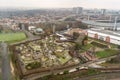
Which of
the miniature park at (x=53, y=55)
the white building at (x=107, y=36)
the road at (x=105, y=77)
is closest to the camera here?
the road at (x=105, y=77)

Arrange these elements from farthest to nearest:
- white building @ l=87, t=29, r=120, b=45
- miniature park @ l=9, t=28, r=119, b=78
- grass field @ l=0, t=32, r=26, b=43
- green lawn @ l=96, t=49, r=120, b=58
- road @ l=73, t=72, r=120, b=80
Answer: grass field @ l=0, t=32, r=26, b=43 → white building @ l=87, t=29, r=120, b=45 → green lawn @ l=96, t=49, r=120, b=58 → miniature park @ l=9, t=28, r=119, b=78 → road @ l=73, t=72, r=120, b=80

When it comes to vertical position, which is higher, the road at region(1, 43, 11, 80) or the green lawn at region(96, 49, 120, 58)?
the road at region(1, 43, 11, 80)

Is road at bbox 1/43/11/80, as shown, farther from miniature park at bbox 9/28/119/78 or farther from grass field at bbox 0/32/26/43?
grass field at bbox 0/32/26/43

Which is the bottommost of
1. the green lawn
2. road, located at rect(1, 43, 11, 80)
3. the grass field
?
the green lawn

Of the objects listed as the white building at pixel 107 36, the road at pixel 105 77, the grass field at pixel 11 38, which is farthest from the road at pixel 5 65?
the white building at pixel 107 36

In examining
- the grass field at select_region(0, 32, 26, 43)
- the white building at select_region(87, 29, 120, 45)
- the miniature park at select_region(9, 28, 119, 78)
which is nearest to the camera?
the miniature park at select_region(9, 28, 119, 78)

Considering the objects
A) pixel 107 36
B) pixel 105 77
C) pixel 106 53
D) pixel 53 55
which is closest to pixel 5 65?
pixel 53 55

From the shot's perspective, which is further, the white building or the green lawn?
the white building

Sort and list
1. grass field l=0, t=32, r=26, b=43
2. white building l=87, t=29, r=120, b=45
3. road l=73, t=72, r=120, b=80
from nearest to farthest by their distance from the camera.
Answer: road l=73, t=72, r=120, b=80
white building l=87, t=29, r=120, b=45
grass field l=0, t=32, r=26, b=43

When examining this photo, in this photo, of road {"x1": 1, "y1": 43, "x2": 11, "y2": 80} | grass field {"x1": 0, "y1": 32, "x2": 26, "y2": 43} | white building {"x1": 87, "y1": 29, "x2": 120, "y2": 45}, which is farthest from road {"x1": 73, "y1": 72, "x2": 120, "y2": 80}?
grass field {"x1": 0, "y1": 32, "x2": 26, "y2": 43}

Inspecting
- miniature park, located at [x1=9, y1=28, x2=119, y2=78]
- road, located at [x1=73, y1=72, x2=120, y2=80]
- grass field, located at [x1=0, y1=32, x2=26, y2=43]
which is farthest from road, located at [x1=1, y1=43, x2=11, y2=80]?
road, located at [x1=73, y1=72, x2=120, y2=80]

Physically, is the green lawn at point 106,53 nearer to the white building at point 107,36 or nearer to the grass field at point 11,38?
the white building at point 107,36

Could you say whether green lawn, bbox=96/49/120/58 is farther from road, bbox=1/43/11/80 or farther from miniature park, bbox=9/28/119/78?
road, bbox=1/43/11/80
